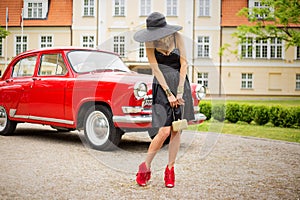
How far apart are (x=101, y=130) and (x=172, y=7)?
92.1ft

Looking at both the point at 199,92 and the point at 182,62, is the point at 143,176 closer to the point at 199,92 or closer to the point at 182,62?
the point at 182,62

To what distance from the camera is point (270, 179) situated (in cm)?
508

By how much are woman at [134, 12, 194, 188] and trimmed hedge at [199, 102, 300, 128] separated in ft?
28.7

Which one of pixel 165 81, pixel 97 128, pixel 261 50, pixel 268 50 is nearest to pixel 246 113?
pixel 97 128

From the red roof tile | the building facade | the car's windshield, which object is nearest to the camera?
the car's windshield

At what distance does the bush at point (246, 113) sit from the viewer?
1342 centimetres

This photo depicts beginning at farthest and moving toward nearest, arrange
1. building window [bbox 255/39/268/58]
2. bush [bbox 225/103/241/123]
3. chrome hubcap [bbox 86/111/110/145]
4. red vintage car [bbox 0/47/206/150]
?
building window [bbox 255/39/268/58] → bush [bbox 225/103/241/123] → chrome hubcap [bbox 86/111/110/145] → red vintage car [bbox 0/47/206/150]

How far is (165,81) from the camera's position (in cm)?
455

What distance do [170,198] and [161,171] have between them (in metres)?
1.42

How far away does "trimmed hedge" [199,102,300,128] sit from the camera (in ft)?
41.0

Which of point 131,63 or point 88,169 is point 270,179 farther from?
point 131,63

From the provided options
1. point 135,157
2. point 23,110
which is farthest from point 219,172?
point 23,110

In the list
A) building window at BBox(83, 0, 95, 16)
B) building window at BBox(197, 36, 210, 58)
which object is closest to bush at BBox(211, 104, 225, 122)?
building window at BBox(197, 36, 210, 58)

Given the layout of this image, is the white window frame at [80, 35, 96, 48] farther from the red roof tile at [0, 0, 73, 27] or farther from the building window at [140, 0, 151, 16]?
the building window at [140, 0, 151, 16]
